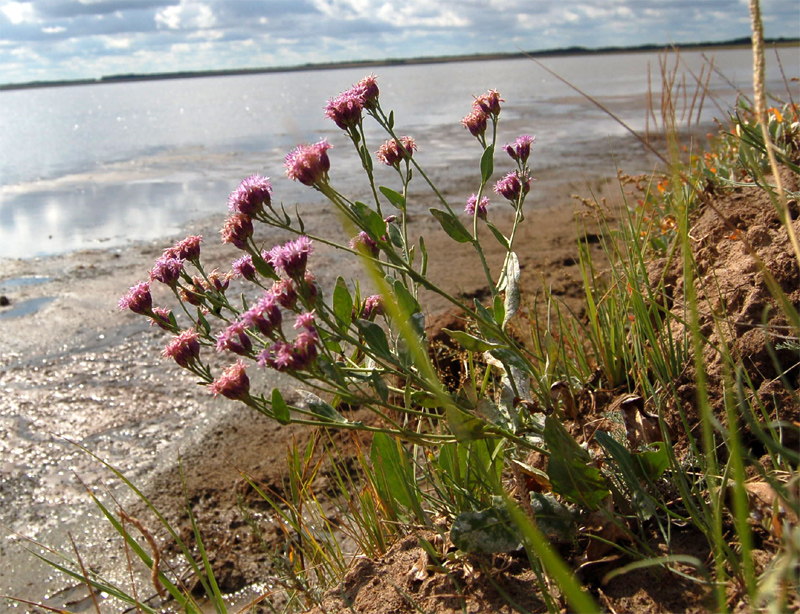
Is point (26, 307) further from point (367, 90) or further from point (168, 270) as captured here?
point (367, 90)

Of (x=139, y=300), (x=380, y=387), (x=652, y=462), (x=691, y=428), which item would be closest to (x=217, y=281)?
(x=139, y=300)

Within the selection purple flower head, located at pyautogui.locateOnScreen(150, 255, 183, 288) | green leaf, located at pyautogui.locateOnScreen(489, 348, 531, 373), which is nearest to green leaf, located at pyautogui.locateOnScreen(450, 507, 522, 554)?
green leaf, located at pyautogui.locateOnScreen(489, 348, 531, 373)

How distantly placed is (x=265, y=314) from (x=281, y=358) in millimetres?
194

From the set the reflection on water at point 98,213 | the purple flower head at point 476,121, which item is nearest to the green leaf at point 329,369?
the purple flower head at point 476,121

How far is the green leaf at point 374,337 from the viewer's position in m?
1.69

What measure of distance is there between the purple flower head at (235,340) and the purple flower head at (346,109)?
694 mm

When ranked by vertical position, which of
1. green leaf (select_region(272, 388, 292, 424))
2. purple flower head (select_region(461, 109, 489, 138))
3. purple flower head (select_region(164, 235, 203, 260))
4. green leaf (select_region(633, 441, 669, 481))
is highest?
purple flower head (select_region(461, 109, 489, 138))

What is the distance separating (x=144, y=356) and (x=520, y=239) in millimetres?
3989

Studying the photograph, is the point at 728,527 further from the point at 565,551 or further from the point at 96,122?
the point at 96,122

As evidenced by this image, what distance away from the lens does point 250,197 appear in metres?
1.86

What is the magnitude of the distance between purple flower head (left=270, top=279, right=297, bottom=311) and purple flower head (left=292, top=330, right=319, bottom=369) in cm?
12

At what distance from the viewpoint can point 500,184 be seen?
2326mm

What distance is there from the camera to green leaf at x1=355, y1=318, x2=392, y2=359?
1693mm

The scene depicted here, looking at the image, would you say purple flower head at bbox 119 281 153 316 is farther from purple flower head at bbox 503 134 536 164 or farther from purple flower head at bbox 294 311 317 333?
purple flower head at bbox 503 134 536 164
